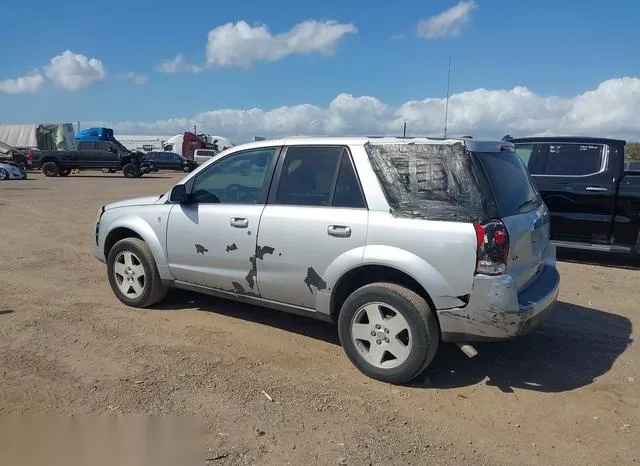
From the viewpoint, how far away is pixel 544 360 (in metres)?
4.49

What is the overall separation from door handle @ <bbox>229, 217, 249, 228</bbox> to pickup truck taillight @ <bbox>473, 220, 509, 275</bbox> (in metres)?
1.96

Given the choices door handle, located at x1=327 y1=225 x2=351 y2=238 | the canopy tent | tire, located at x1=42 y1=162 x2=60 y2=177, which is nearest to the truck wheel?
tire, located at x1=42 y1=162 x2=60 y2=177

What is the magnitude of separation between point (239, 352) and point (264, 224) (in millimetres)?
1101

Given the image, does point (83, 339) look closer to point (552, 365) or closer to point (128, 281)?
point (128, 281)

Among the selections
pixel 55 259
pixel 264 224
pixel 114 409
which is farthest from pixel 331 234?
pixel 55 259

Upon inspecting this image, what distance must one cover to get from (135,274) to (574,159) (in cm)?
652

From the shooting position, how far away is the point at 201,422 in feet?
11.1

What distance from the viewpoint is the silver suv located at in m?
3.63

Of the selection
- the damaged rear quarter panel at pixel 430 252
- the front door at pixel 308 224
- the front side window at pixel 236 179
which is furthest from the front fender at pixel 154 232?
the damaged rear quarter panel at pixel 430 252

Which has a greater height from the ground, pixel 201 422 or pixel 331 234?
pixel 331 234

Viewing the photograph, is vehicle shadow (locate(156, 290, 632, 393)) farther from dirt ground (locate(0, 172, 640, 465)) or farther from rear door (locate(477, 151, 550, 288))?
rear door (locate(477, 151, 550, 288))

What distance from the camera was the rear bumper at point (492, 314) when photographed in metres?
3.56

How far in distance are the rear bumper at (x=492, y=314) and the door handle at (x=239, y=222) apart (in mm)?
1814

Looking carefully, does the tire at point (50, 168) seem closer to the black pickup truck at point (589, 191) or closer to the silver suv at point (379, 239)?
the black pickup truck at point (589, 191)
